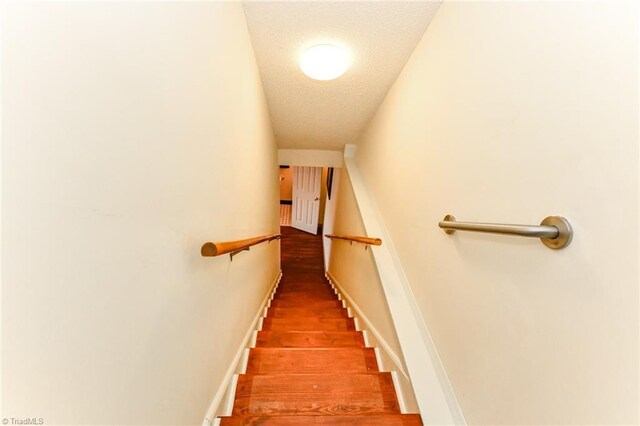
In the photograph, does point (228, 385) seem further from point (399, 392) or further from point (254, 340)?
point (399, 392)

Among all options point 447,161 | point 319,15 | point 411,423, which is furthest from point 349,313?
point 319,15

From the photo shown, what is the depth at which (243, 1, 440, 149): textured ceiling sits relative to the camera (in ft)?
4.18

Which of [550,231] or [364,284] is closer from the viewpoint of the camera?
[550,231]

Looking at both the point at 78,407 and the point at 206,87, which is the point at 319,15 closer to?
the point at 206,87

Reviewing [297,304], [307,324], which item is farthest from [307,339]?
[297,304]

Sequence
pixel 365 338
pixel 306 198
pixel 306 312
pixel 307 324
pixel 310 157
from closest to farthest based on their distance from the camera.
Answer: pixel 365 338 → pixel 307 324 → pixel 306 312 → pixel 310 157 → pixel 306 198

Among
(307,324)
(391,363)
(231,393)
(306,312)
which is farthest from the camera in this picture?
(306,312)

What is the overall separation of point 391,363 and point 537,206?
1.11 m

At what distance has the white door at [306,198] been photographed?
6398mm

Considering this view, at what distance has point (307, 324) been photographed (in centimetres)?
201

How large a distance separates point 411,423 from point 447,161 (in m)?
1.15

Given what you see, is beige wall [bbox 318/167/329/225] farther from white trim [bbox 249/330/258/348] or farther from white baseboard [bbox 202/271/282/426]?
white baseboard [bbox 202/271/282/426]

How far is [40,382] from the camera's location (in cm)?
36

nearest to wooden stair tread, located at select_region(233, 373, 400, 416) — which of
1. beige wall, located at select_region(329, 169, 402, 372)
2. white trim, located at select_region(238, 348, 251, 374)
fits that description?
white trim, located at select_region(238, 348, 251, 374)
